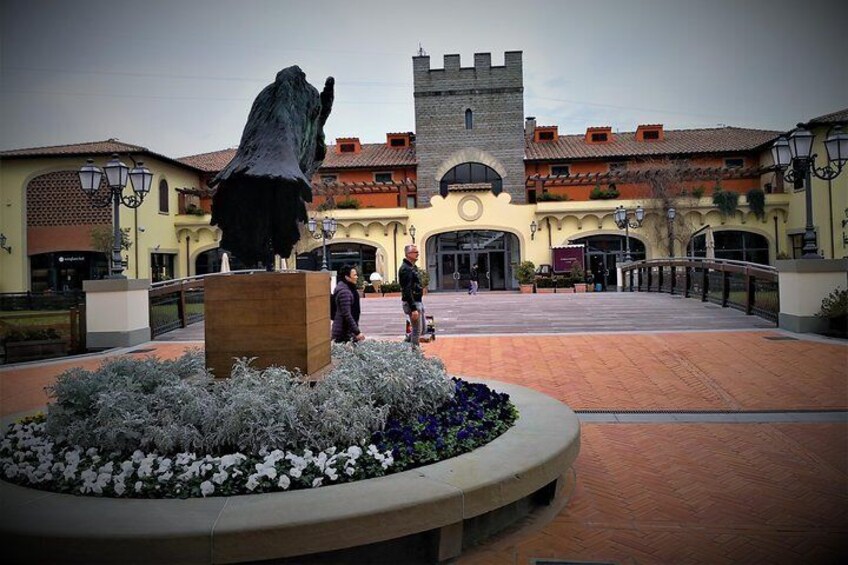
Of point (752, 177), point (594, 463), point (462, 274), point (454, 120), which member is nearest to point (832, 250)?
point (752, 177)

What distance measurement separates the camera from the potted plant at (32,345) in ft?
36.7

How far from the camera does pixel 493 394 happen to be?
5488mm

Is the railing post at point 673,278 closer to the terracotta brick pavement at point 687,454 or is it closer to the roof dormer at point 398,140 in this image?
the terracotta brick pavement at point 687,454

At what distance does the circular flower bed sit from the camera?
3449mm

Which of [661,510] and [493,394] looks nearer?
[661,510]

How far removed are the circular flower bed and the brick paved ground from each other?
0.96m

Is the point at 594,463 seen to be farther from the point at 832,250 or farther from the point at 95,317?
the point at 832,250

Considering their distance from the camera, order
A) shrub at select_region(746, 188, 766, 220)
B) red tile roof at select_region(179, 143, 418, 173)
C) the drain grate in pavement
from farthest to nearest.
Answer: red tile roof at select_region(179, 143, 418, 173)
shrub at select_region(746, 188, 766, 220)
the drain grate in pavement

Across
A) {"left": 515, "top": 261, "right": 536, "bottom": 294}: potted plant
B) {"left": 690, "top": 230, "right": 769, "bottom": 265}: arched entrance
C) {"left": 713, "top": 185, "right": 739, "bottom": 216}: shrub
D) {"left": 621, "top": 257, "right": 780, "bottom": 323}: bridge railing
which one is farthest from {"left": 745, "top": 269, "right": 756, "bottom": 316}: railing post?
{"left": 690, "top": 230, "right": 769, "bottom": 265}: arched entrance

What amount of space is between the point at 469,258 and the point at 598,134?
12.3 m

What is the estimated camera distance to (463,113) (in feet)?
116

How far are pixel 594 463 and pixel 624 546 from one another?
1578mm

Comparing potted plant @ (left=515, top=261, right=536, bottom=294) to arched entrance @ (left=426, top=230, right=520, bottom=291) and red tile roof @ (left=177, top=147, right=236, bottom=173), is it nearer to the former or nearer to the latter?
arched entrance @ (left=426, top=230, right=520, bottom=291)

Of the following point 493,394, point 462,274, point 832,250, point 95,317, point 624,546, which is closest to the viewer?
point 624,546
